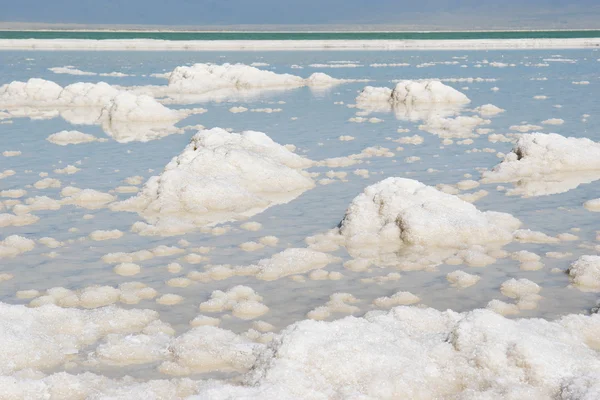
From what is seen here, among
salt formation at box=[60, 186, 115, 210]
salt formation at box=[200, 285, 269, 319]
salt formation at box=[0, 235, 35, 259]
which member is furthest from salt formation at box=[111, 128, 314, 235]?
salt formation at box=[200, 285, 269, 319]

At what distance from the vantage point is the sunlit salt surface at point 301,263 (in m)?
6.02

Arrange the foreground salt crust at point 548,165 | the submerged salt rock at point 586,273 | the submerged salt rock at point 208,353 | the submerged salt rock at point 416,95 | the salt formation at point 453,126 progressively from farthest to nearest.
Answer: the submerged salt rock at point 416,95 → the salt formation at point 453,126 → the foreground salt crust at point 548,165 → the submerged salt rock at point 586,273 → the submerged salt rock at point 208,353

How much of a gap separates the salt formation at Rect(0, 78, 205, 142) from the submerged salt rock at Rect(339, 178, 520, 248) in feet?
33.4

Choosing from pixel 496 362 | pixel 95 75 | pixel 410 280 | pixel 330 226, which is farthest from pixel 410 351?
pixel 95 75

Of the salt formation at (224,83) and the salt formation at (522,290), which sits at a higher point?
the salt formation at (522,290)

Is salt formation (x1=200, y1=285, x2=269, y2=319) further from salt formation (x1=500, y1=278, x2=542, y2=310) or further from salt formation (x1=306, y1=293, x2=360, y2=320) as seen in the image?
salt formation (x1=500, y1=278, x2=542, y2=310)

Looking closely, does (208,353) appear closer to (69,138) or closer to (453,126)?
(69,138)

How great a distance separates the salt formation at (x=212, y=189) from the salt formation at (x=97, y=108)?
21.2ft

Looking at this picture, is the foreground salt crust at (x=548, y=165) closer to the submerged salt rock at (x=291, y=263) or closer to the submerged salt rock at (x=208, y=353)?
the submerged salt rock at (x=291, y=263)

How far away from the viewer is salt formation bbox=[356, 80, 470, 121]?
26.6 metres

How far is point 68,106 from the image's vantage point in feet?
88.9

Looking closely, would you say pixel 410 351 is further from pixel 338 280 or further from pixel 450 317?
pixel 338 280

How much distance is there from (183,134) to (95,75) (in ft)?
81.6

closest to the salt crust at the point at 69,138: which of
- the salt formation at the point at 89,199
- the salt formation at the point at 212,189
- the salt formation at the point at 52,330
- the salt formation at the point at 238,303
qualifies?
the salt formation at the point at 212,189
